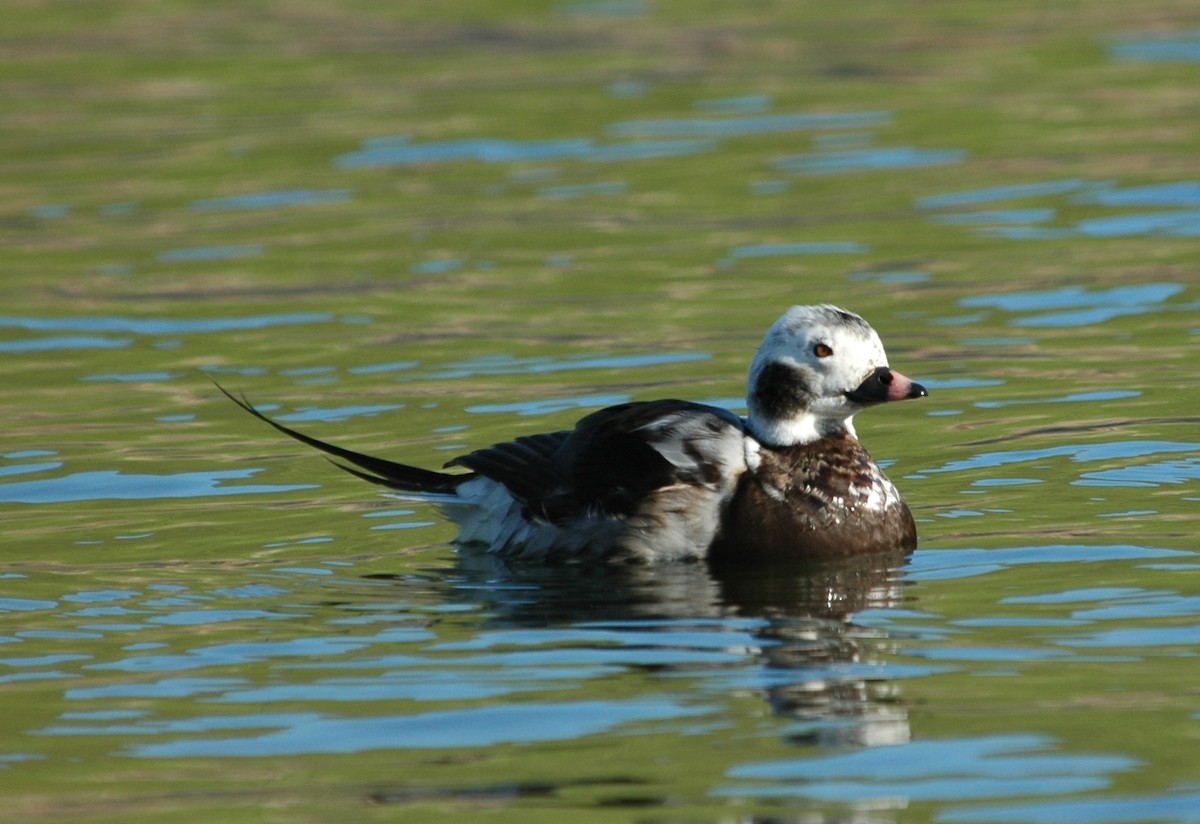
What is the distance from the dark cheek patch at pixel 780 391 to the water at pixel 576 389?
738 millimetres

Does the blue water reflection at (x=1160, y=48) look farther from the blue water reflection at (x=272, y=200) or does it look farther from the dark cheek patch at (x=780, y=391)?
the dark cheek patch at (x=780, y=391)

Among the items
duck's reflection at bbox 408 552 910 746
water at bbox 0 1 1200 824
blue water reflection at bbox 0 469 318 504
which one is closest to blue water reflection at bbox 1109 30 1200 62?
water at bbox 0 1 1200 824

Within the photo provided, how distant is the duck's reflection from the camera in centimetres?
698

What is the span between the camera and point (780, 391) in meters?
9.23

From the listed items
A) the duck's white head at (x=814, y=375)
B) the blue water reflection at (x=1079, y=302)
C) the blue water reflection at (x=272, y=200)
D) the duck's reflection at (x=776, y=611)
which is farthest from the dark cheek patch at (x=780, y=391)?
the blue water reflection at (x=272, y=200)

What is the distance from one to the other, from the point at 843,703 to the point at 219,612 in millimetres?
2633

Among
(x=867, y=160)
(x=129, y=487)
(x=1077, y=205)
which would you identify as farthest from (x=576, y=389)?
(x=867, y=160)

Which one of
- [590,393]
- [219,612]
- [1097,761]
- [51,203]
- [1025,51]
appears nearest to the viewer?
[1097,761]

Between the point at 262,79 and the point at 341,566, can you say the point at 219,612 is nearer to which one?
the point at 341,566

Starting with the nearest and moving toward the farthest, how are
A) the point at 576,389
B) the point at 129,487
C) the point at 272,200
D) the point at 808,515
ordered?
the point at 808,515, the point at 129,487, the point at 576,389, the point at 272,200

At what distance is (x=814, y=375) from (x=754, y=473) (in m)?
0.47

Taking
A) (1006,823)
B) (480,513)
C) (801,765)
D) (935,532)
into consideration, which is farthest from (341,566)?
(1006,823)

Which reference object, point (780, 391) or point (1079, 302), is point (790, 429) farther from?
point (1079, 302)

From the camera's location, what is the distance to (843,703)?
7.04 meters
